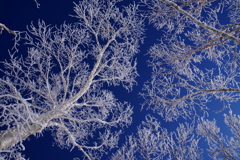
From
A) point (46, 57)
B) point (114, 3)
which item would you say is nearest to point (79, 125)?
point (46, 57)

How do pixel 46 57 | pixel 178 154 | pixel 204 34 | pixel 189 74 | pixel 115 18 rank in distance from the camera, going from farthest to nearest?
pixel 178 154
pixel 115 18
pixel 46 57
pixel 189 74
pixel 204 34

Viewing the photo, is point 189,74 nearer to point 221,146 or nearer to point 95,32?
point 95,32

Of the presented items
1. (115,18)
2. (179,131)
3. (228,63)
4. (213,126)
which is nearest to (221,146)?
(213,126)

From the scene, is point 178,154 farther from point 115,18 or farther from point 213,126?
point 115,18

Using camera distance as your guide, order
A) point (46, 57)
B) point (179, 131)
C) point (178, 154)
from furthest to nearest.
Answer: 1. point (179, 131)
2. point (178, 154)
3. point (46, 57)

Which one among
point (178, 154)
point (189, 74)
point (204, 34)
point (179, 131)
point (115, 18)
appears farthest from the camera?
point (179, 131)

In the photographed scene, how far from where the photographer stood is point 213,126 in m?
8.63

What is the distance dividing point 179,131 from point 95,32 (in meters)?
6.33

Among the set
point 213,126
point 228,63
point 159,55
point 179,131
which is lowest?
point 213,126

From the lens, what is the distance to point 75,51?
680 cm

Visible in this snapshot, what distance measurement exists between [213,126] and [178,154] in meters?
2.73

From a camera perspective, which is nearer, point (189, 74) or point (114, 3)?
point (189, 74)

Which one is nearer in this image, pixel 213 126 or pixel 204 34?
pixel 204 34

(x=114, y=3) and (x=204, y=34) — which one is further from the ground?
(x=114, y=3)
